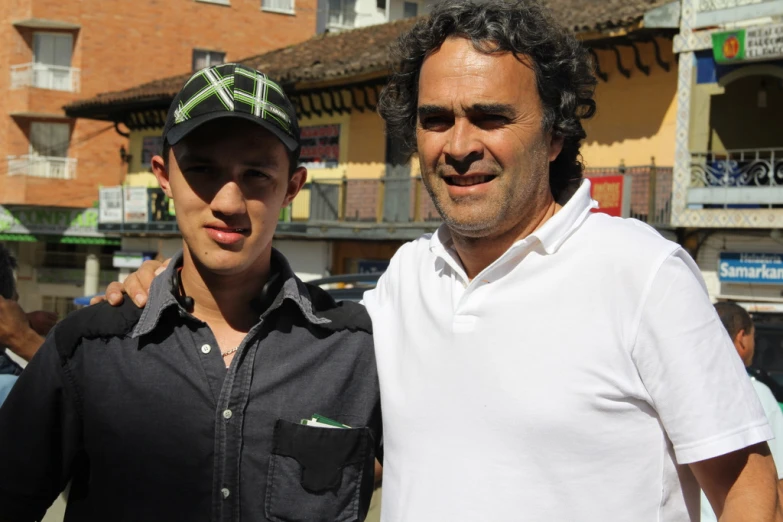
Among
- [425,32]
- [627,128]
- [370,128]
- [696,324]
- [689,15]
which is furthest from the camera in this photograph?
[370,128]

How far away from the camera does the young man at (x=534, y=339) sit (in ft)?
7.15

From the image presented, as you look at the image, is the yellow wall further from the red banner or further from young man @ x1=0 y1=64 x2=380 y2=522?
young man @ x1=0 y1=64 x2=380 y2=522

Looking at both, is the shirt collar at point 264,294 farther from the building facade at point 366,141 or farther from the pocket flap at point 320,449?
the building facade at point 366,141

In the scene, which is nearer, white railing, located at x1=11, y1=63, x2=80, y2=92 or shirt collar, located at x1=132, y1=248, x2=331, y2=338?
shirt collar, located at x1=132, y1=248, x2=331, y2=338

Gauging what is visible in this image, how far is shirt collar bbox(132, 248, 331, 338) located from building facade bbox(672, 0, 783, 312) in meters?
14.0

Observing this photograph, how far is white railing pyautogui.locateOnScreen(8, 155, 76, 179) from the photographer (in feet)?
110

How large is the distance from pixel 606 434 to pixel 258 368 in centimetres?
88

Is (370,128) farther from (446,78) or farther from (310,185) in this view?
(446,78)

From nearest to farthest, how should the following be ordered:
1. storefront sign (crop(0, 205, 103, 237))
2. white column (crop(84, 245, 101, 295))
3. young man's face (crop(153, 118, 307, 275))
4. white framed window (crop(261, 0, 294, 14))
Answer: young man's face (crop(153, 118, 307, 275)) → white column (crop(84, 245, 101, 295)) → storefront sign (crop(0, 205, 103, 237)) → white framed window (crop(261, 0, 294, 14))

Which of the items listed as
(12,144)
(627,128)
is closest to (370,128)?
(627,128)

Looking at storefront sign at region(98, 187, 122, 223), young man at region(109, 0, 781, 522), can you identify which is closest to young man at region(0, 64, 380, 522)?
young man at region(109, 0, 781, 522)

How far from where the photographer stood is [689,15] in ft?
53.8

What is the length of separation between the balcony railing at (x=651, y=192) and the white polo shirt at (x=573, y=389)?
1504 centimetres

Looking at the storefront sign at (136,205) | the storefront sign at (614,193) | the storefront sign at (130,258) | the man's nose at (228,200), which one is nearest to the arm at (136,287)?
the man's nose at (228,200)
